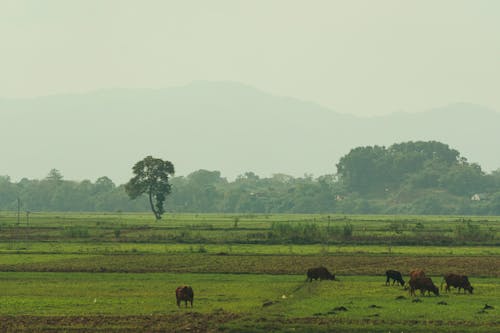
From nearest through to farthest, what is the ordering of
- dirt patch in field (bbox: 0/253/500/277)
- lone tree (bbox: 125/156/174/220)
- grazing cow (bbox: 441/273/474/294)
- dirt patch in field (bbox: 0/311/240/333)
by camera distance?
1. dirt patch in field (bbox: 0/311/240/333)
2. grazing cow (bbox: 441/273/474/294)
3. dirt patch in field (bbox: 0/253/500/277)
4. lone tree (bbox: 125/156/174/220)

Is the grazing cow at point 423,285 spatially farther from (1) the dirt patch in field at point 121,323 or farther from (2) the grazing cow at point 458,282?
(1) the dirt patch in field at point 121,323

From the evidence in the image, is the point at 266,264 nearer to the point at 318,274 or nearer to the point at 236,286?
the point at 318,274

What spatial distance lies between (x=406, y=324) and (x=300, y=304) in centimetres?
654

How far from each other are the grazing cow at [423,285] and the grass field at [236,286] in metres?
0.41

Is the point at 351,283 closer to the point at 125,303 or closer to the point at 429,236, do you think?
the point at 125,303

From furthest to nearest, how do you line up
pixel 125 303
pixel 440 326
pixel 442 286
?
1. pixel 442 286
2. pixel 125 303
3. pixel 440 326

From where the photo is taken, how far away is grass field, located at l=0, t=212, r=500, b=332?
30531mm

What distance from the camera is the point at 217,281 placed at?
44781 mm

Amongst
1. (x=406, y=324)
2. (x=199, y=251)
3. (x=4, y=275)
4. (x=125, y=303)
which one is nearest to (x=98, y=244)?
(x=199, y=251)

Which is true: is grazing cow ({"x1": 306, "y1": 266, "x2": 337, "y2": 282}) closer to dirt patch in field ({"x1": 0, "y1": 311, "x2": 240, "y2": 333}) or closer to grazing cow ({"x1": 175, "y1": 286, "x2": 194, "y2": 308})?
grazing cow ({"x1": 175, "y1": 286, "x2": 194, "y2": 308})

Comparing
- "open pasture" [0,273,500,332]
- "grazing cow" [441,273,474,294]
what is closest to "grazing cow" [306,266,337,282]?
"open pasture" [0,273,500,332]

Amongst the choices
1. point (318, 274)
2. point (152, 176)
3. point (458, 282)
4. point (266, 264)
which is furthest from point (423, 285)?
point (152, 176)

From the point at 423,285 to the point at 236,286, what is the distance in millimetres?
9703

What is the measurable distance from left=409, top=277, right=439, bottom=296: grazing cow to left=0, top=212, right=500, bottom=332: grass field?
0.41 meters
